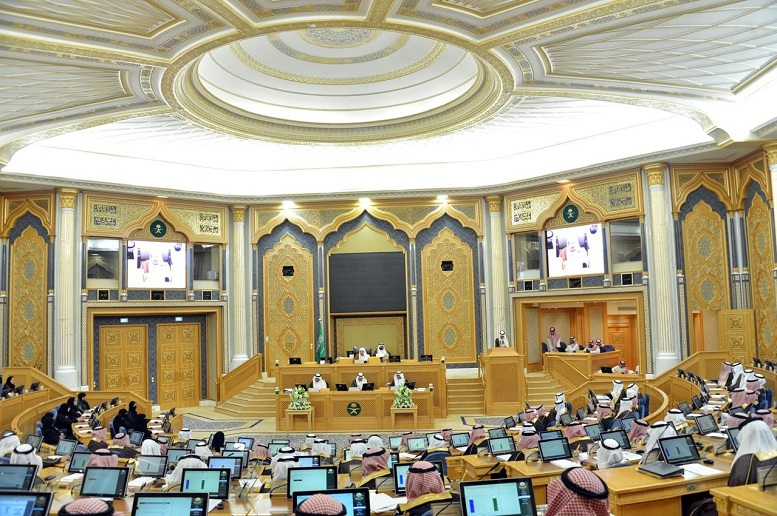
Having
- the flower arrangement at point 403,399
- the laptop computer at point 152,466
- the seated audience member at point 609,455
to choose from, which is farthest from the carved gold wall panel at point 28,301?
the seated audience member at point 609,455

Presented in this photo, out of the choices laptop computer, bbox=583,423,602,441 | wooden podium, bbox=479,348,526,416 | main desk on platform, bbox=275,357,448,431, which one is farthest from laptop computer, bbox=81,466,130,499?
wooden podium, bbox=479,348,526,416

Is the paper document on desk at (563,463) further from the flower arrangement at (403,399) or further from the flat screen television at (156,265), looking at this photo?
the flat screen television at (156,265)

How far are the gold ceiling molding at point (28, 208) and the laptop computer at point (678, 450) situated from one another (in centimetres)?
1685

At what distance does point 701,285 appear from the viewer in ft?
57.2

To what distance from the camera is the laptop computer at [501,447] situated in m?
8.74

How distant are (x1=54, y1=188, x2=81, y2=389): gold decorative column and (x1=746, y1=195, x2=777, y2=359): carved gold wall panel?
18.1 m

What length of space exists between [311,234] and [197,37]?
1201 cm

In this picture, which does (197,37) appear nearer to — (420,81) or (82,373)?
(420,81)

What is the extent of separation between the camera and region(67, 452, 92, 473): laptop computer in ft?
27.9

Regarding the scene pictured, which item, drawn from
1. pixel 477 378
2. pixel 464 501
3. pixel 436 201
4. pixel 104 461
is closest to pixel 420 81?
pixel 436 201

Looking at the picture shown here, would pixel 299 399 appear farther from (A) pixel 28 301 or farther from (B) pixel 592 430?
(A) pixel 28 301

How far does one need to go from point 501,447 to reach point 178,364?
47.7 feet

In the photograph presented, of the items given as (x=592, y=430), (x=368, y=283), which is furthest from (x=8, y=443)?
(x=368, y=283)

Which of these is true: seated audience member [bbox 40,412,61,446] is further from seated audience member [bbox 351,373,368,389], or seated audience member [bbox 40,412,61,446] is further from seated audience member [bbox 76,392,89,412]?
seated audience member [bbox 351,373,368,389]
